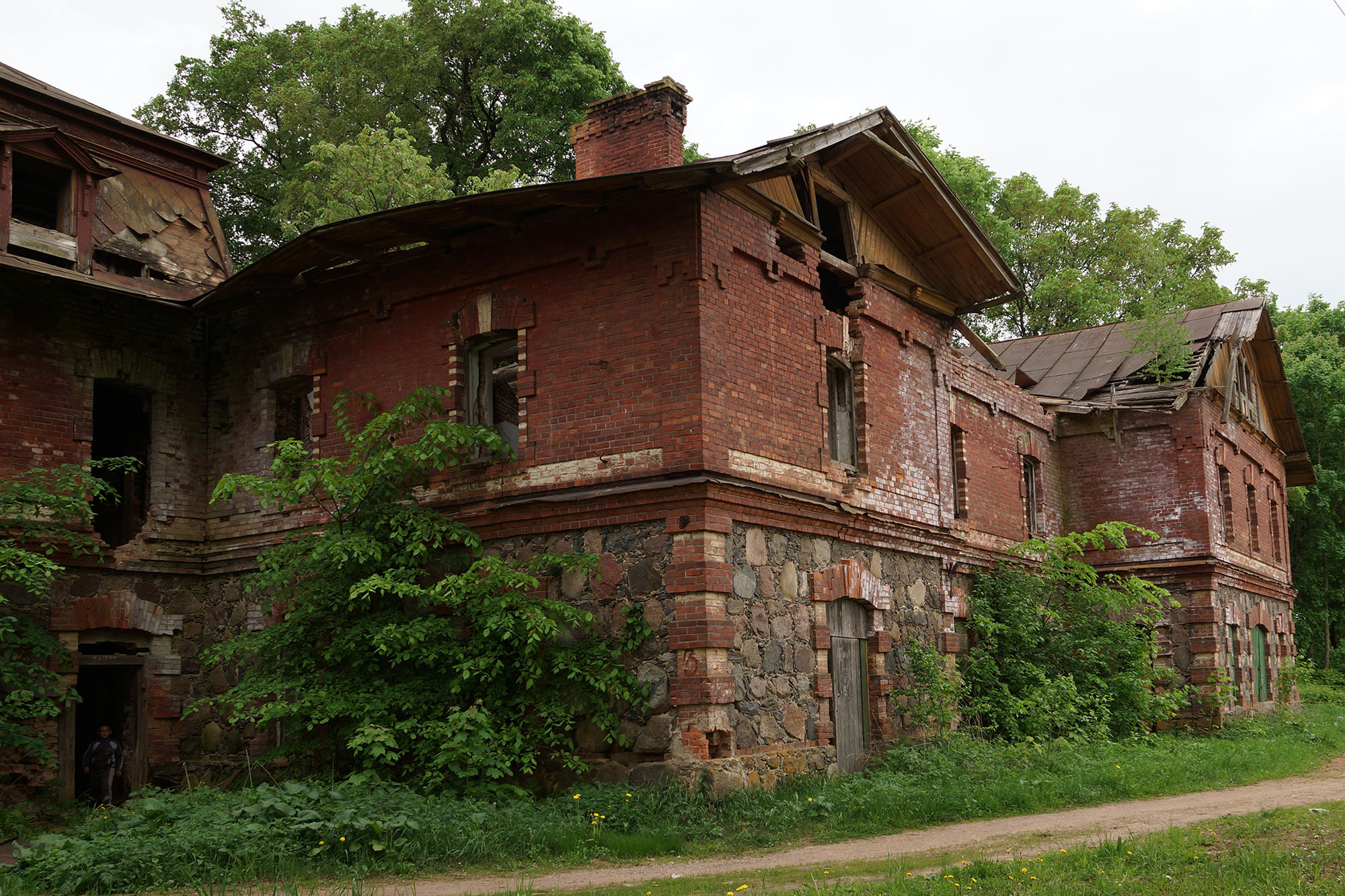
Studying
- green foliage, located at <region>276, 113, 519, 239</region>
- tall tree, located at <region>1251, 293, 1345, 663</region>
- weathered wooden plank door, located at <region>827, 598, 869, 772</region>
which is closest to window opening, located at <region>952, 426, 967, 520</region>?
weathered wooden plank door, located at <region>827, 598, 869, 772</region>

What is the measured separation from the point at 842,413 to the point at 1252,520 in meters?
14.1

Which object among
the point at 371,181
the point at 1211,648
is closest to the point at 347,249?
the point at 371,181

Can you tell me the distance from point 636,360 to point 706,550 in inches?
82.5

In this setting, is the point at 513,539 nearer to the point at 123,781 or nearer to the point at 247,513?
the point at 247,513

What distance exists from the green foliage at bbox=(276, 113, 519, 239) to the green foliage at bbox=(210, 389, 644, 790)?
28.9ft

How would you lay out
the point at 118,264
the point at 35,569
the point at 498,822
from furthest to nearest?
the point at 118,264
the point at 35,569
the point at 498,822

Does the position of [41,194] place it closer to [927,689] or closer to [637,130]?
[637,130]

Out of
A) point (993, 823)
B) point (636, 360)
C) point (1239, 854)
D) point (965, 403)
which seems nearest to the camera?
point (1239, 854)

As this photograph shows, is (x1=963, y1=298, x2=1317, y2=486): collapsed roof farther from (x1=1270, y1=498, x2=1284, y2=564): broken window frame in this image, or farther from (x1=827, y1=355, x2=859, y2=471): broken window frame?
(x1=827, y1=355, x2=859, y2=471): broken window frame

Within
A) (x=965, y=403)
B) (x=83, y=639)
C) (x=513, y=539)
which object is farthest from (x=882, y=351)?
(x=83, y=639)

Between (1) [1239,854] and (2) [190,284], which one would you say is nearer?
(1) [1239,854]

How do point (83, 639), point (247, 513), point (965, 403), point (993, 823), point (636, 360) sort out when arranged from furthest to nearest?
point (965, 403), point (247, 513), point (83, 639), point (636, 360), point (993, 823)

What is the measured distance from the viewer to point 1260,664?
75.1 ft

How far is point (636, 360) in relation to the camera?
37.5ft
